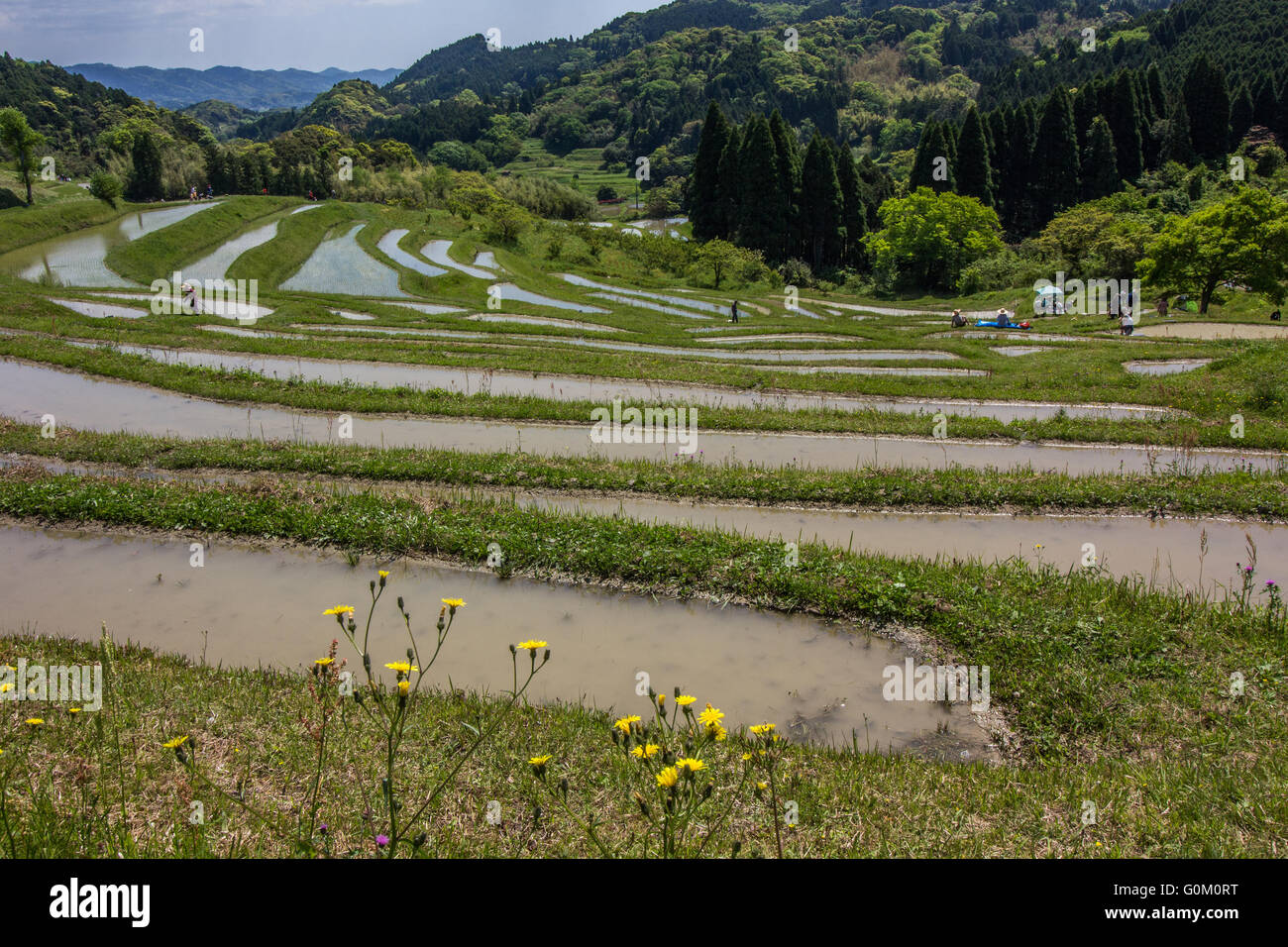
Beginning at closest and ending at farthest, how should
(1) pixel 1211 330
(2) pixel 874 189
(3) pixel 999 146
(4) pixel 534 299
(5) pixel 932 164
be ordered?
(1) pixel 1211 330
(4) pixel 534 299
(5) pixel 932 164
(2) pixel 874 189
(3) pixel 999 146

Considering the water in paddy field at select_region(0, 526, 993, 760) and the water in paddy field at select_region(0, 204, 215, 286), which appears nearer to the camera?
the water in paddy field at select_region(0, 526, 993, 760)

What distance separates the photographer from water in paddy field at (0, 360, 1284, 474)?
16344 millimetres

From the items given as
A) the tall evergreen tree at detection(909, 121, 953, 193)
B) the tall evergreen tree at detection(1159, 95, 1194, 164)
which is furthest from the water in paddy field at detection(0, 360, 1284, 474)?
the tall evergreen tree at detection(1159, 95, 1194, 164)

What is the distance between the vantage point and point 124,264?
4722 centimetres

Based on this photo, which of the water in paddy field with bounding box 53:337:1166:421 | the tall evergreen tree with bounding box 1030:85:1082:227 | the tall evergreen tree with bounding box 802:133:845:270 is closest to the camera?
the water in paddy field with bounding box 53:337:1166:421

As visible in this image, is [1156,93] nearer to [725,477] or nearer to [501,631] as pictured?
[725,477]

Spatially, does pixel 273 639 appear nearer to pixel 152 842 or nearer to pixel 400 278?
pixel 152 842

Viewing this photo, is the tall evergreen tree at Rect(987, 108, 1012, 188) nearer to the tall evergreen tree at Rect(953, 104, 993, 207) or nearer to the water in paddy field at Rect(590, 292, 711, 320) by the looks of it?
the tall evergreen tree at Rect(953, 104, 993, 207)

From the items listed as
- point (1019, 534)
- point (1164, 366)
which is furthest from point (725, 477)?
point (1164, 366)

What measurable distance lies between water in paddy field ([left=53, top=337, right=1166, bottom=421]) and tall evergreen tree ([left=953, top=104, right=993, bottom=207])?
61.4 metres

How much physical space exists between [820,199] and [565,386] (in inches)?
2207

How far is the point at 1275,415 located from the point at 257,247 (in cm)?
5509

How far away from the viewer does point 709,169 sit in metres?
75.6
